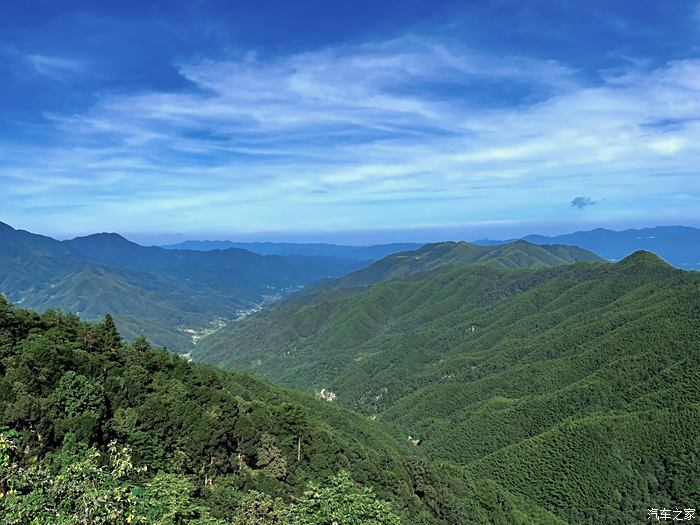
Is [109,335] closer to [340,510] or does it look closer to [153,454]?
[153,454]

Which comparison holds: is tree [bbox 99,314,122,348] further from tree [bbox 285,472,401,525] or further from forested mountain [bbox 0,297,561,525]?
tree [bbox 285,472,401,525]

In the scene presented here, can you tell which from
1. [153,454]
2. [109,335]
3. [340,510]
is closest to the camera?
[340,510]

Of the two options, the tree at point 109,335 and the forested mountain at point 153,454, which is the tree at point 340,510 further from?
the tree at point 109,335

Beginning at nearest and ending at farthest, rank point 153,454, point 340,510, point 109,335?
1. point 340,510
2. point 153,454
3. point 109,335

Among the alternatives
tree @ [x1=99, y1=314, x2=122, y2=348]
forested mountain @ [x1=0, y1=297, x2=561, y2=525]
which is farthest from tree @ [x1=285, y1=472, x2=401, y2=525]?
tree @ [x1=99, y1=314, x2=122, y2=348]

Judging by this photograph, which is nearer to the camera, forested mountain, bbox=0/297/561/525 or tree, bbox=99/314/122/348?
forested mountain, bbox=0/297/561/525

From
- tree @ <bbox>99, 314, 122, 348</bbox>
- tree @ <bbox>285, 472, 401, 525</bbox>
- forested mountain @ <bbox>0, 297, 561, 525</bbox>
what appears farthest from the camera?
tree @ <bbox>99, 314, 122, 348</bbox>

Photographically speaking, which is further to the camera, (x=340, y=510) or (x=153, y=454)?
(x=153, y=454)

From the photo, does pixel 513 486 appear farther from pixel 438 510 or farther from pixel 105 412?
pixel 105 412

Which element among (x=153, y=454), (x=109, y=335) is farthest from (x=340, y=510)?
(x=109, y=335)

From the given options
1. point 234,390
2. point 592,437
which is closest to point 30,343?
point 234,390
